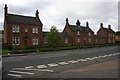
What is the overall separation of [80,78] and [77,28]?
52607 mm

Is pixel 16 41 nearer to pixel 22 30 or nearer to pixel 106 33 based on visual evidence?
pixel 22 30

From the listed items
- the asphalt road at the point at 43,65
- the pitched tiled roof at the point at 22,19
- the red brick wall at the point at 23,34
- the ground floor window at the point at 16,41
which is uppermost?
the pitched tiled roof at the point at 22,19

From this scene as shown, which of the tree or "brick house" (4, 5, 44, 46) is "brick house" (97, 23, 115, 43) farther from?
"brick house" (4, 5, 44, 46)

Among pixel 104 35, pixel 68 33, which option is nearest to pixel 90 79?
pixel 68 33

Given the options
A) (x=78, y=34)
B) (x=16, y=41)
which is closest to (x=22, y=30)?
(x=16, y=41)

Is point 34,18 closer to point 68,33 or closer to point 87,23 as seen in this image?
point 68,33

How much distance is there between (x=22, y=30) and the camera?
38.8 meters

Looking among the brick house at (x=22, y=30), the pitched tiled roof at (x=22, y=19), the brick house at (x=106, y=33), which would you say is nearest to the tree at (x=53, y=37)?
the brick house at (x=22, y=30)

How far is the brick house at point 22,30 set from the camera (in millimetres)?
36531

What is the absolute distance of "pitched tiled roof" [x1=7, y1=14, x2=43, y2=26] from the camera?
38.2 m

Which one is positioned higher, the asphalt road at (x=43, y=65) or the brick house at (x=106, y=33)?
the brick house at (x=106, y=33)

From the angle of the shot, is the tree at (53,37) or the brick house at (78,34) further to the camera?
the brick house at (78,34)

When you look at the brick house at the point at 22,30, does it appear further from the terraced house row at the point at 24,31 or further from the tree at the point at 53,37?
the tree at the point at 53,37

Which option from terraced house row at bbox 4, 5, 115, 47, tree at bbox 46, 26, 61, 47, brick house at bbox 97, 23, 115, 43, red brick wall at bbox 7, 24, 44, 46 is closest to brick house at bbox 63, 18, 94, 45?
terraced house row at bbox 4, 5, 115, 47
